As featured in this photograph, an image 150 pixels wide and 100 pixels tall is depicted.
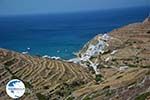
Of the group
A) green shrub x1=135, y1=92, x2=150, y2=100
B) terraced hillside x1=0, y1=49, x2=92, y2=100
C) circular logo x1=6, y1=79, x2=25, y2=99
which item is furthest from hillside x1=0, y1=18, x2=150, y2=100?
circular logo x1=6, y1=79, x2=25, y2=99

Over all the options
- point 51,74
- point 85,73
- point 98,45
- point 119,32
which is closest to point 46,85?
point 51,74

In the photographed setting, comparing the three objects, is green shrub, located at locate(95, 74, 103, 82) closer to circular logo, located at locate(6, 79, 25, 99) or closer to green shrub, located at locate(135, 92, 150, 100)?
green shrub, located at locate(135, 92, 150, 100)

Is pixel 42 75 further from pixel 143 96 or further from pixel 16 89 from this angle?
pixel 16 89

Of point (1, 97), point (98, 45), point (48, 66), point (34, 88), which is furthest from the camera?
point (98, 45)

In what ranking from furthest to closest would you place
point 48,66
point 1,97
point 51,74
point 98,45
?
point 98,45 < point 48,66 < point 51,74 < point 1,97

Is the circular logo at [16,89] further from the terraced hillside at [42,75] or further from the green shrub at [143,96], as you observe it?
the terraced hillside at [42,75]

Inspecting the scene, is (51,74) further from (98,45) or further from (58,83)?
(98,45)

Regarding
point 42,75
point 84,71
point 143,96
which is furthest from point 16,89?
point 84,71

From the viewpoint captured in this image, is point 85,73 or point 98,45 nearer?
point 85,73

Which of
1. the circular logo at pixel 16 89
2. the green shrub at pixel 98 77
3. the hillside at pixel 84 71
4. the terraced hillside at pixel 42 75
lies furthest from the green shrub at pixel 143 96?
the green shrub at pixel 98 77
